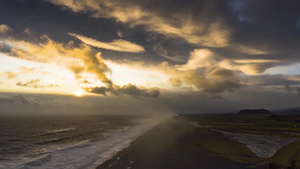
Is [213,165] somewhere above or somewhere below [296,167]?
below

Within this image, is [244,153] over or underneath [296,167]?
underneath

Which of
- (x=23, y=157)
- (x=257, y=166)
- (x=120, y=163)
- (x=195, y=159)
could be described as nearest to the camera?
(x=257, y=166)

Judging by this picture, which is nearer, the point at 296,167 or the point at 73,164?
the point at 296,167

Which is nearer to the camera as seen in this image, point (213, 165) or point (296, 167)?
point (296, 167)

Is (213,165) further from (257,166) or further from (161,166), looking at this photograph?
(161,166)

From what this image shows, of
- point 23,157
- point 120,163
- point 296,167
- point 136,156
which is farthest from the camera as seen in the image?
point 23,157

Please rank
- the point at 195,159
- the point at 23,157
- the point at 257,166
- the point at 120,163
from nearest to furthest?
1. the point at 257,166
2. the point at 120,163
3. the point at 195,159
4. the point at 23,157

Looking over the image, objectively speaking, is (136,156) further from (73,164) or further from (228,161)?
(228,161)

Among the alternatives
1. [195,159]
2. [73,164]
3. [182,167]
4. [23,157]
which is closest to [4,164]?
[23,157]

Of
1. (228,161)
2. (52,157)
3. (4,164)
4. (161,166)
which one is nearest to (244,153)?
(228,161)
